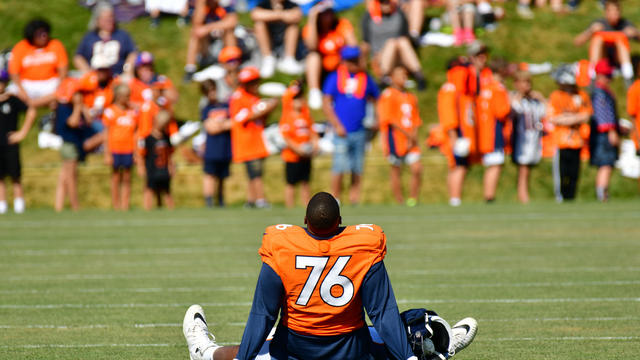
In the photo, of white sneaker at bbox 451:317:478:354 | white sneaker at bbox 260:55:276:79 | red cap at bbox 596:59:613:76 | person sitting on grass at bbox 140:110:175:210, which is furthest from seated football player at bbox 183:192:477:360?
white sneaker at bbox 260:55:276:79

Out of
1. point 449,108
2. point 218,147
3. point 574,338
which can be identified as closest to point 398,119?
point 449,108

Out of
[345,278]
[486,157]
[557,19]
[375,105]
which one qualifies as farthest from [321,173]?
[345,278]

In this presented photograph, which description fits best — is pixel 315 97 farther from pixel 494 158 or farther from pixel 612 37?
pixel 612 37

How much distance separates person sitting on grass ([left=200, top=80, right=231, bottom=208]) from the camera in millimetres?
15031

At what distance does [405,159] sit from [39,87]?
580cm

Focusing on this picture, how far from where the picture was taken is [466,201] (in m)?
16.6

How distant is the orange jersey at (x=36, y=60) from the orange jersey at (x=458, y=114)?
578 cm

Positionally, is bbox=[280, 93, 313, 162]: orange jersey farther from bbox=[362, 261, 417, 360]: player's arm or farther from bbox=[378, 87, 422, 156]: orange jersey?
bbox=[362, 261, 417, 360]: player's arm

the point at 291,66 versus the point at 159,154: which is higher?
the point at 291,66

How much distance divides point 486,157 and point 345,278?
10.5 m

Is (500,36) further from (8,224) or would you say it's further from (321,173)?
(8,224)

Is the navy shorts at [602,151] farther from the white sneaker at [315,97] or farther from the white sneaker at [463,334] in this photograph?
the white sneaker at [463,334]

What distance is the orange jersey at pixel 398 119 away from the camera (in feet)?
49.2

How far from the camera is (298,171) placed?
14938mm
